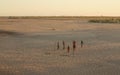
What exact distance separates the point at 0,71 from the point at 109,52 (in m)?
8.32

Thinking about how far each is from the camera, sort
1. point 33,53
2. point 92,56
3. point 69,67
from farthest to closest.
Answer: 1. point 33,53
2. point 92,56
3. point 69,67

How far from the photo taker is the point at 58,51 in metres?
20.9

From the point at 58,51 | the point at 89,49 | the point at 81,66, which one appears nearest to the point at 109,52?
the point at 89,49

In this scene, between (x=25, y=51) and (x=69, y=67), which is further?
(x=25, y=51)

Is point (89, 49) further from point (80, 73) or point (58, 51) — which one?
point (80, 73)

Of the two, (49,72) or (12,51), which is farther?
(12,51)

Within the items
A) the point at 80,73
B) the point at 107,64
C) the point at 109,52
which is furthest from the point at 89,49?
the point at 80,73

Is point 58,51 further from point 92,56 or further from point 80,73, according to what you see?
point 80,73

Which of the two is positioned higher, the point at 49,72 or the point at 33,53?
the point at 49,72

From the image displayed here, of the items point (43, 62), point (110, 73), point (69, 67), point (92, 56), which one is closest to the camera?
point (110, 73)

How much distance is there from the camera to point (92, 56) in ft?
61.6

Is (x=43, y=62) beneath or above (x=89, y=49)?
above

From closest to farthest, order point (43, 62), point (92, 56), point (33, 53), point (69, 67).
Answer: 1. point (69, 67)
2. point (43, 62)
3. point (92, 56)
4. point (33, 53)

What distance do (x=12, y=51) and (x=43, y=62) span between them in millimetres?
4880
